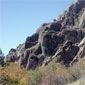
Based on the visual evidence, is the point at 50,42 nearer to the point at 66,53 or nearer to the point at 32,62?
the point at 32,62

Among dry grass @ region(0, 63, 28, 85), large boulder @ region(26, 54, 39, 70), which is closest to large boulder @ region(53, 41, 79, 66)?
large boulder @ region(26, 54, 39, 70)

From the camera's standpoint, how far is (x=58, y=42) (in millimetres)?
133625

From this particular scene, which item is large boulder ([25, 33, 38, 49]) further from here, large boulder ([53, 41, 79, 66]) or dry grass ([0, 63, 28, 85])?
dry grass ([0, 63, 28, 85])

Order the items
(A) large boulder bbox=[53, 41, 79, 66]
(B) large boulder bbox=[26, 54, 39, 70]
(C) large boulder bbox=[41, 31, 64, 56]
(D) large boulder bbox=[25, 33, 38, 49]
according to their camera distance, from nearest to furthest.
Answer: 1. (A) large boulder bbox=[53, 41, 79, 66]
2. (B) large boulder bbox=[26, 54, 39, 70]
3. (C) large boulder bbox=[41, 31, 64, 56]
4. (D) large boulder bbox=[25, 33, 38, 49]

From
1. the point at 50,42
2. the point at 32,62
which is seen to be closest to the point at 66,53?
the point at 32,62

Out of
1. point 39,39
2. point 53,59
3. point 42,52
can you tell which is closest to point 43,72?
point 53,59

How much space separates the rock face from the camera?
120m

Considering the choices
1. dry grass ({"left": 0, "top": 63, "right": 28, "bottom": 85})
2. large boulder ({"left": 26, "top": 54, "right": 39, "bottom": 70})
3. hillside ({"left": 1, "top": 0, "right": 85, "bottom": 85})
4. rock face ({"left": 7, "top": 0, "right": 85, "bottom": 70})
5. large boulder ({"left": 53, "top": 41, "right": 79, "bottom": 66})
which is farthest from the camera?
rock face ({"left": 7, "top": 0, "right": 85, "bottom": 70})

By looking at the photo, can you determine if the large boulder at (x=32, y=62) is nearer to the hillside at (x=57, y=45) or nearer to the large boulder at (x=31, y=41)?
the hillside at (x=57, y=45)

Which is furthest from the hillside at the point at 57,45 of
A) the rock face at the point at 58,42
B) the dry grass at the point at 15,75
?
Result: the dry grass at the point at 15,75

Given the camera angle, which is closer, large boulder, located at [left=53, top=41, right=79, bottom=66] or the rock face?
large boulder, located at [left=53, top=41, right=79, bottom=66]

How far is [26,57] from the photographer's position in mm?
129625

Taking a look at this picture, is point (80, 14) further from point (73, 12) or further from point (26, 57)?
point (26, 57)

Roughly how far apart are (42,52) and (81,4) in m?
42.3
